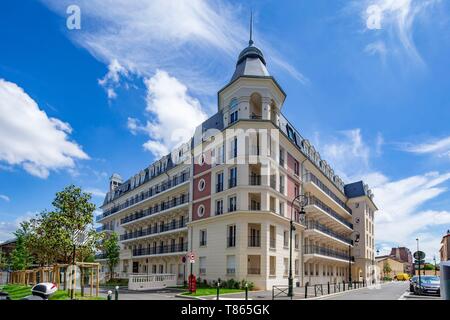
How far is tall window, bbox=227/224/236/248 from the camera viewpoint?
30239 millimetres

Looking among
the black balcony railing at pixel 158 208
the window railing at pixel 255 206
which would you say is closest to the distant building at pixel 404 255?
the black balcony railing at pixel 158 208

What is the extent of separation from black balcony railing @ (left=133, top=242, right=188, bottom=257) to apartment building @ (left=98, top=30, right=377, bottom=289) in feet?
0.55

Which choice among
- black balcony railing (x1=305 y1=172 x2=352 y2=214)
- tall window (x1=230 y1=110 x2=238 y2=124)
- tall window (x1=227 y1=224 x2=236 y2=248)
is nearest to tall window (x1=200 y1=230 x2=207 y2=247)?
tall window (x1=227 y1=224 x2=236 y2=248)

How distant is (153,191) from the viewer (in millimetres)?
48656

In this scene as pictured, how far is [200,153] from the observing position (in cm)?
3653

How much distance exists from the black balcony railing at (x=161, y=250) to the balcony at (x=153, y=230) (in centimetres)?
190

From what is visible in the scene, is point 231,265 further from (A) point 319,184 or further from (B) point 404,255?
(B) point 404,255

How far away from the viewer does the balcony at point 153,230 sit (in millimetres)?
41275

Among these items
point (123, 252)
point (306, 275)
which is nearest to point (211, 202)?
point (306, 275)

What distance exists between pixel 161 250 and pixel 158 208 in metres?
5.69

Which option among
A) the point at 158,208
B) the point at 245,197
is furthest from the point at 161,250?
the point at 245,197

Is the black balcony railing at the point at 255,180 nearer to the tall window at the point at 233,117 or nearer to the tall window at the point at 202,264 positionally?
the tall window at the point at 233,117
